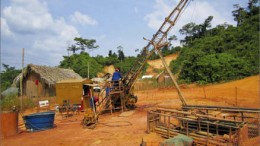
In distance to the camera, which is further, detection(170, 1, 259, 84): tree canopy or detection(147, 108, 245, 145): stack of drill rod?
detection(170, 1, 259, 84): tree canopy

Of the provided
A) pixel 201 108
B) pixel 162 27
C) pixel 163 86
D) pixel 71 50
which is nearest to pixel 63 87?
pixel 162 27

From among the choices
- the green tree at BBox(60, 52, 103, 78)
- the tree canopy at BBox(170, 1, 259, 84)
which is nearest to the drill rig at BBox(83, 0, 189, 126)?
the tree canopy at BBox(170, 1, 259, 84)

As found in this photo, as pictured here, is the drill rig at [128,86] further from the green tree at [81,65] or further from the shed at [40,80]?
the green tree at [81,65]

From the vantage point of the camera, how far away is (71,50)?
6575 centimetres

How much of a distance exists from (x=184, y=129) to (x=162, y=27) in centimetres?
696

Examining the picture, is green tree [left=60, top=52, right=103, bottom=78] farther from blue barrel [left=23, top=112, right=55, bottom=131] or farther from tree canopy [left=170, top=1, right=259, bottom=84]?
blue barrel [left=23, top=112, right=55, bottom=131]

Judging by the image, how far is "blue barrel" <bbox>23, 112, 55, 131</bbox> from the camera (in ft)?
39.8

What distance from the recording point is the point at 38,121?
485 inches

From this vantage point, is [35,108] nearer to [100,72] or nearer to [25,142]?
[25,142]

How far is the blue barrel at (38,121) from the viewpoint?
39.8 ft

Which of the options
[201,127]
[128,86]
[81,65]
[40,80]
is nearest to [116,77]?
[128,86]

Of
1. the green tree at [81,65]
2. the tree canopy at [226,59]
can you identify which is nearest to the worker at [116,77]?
the tree canopy at [226,59]

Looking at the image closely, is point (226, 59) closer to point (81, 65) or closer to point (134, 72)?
point (134, 72)

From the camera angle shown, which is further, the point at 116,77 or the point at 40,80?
the point at 40,80
